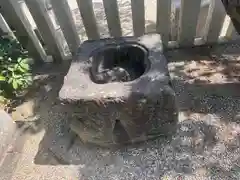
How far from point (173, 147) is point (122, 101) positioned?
688 millimetres

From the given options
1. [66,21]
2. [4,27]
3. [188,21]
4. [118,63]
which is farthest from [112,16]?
[4,27]

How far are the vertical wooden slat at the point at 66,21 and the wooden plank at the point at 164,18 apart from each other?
883 mm

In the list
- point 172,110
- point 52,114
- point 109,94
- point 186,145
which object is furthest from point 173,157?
point 52,114

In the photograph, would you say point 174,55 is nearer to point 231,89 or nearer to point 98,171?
point 231,89

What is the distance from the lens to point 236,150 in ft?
6.31

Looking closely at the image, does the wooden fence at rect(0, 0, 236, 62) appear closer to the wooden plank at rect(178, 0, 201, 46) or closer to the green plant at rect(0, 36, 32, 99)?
the wooden plank at rect(178, 0, 201, 46)

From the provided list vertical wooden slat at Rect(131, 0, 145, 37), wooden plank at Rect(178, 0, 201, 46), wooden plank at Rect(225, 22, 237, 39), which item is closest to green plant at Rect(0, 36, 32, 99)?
vertical wooden slat at Rect(131, 0, 145, 37)

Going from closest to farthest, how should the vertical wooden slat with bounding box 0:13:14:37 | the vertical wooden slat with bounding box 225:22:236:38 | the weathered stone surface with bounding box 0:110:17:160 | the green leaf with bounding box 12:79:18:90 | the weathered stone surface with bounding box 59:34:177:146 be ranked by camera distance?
the weathered stone surface with bounding box 59:34:177:146
the weathered stone surface with bounding box 0:110:17:160
the green leaf with bounding box 12:79:18:90
the vertical wooden slat with bounding box 0:13:14:37
the vertical wooden slat with bounding box 225:22:236:38

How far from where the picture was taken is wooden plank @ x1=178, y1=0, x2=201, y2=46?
7.69ft

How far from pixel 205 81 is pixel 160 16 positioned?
2.60ft

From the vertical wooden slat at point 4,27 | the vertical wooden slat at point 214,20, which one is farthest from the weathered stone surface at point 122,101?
the vertical wooden slat at point 4,27

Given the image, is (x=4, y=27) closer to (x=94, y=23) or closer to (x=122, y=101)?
(x=94, y=23)

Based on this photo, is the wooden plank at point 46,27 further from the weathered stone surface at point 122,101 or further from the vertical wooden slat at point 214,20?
the vertical wooden slat at point 214,20

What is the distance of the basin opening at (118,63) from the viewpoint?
74.2 inches
